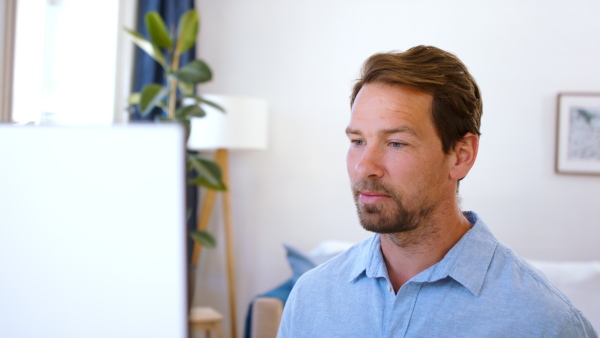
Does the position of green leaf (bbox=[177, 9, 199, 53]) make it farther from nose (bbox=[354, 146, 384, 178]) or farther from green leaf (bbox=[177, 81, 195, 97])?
nose (bbox=[354, 146, 384, 178])

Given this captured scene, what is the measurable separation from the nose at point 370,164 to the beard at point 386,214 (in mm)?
16

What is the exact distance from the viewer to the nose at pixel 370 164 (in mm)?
1348

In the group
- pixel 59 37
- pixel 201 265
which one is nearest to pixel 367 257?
pixel 59 37

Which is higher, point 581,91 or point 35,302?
point 581,91

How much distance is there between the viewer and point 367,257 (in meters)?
1.39

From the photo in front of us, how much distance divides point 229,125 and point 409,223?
234cm

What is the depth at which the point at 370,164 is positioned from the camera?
1351 millimetres

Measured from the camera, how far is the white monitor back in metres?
0.37

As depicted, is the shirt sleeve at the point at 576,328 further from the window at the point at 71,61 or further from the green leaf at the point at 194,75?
the green leaf at the point at 194,75

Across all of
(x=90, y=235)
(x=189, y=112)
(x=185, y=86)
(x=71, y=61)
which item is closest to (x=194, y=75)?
(x=185, y=86)

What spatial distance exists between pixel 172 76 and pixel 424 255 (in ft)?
7.32

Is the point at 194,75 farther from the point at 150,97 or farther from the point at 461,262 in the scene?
the point at 461,262

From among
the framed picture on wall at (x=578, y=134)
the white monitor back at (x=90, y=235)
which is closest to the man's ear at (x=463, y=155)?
the white monitor back at (x=90, y=235)

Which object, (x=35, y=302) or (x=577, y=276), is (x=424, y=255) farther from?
(x=577, y=276)
